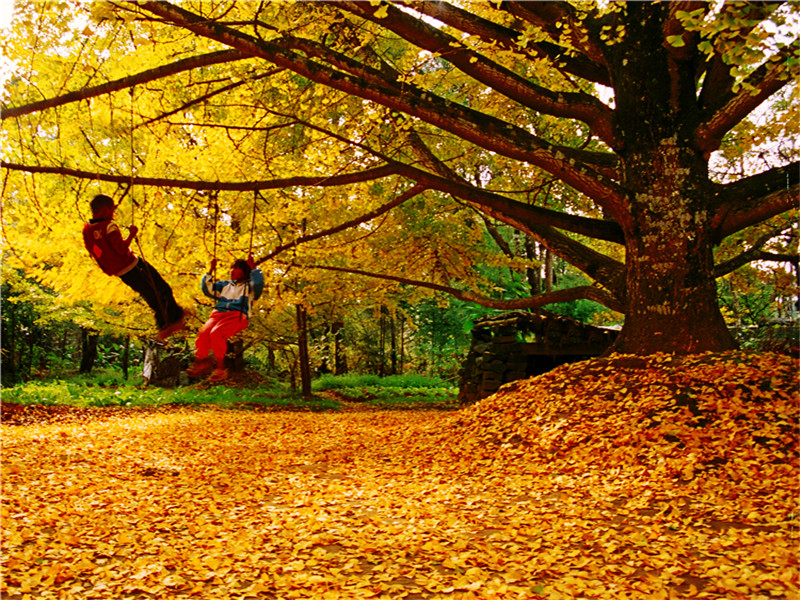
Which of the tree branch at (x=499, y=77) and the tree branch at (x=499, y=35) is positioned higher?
the tree branch at (x=499, y=35)

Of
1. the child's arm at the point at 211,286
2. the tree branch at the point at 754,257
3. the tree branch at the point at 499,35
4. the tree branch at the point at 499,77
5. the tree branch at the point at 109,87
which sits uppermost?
the tree branch at the point at 499,35

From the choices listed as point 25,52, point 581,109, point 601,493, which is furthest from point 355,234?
point 601,493

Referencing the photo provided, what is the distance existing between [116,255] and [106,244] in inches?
4.9

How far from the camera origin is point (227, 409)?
1327 centimetres

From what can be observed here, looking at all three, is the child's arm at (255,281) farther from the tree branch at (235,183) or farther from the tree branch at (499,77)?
the tree branch at (499,77)

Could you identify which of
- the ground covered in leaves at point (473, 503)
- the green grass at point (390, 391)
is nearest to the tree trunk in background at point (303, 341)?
the green grass at point (390, 391)

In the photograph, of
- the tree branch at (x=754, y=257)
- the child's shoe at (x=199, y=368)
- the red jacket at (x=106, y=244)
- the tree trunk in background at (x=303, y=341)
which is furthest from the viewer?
the tree trunk in background at (x=303, y=341)

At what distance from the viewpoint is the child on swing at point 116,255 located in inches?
191

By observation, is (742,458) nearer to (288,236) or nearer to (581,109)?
(581,109)

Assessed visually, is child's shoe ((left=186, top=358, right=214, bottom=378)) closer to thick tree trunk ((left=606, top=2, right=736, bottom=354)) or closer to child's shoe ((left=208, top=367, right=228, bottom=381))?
child's shoe ((left=208, top=367, right=228, bottom=381))

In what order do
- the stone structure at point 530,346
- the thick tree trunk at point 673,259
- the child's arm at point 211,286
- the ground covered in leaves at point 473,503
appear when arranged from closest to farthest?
the ground covered in leaves at point 473,503
the child's arm at point 211,286
the thick tree trunk at point 673,259
the stone structure at point 530,346

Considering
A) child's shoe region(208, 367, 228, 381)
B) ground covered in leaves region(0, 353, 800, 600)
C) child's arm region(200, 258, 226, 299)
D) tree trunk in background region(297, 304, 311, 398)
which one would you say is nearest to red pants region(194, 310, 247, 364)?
child's shoe region(208, 367, 228, 381)

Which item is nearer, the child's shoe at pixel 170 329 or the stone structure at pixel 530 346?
the child's shoe at pixel 170 329

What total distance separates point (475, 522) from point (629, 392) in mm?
3049
